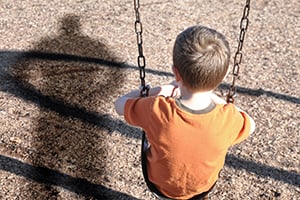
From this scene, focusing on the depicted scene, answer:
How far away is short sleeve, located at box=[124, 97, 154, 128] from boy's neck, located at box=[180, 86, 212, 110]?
15 centimetres

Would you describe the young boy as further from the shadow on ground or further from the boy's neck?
the shadow on ground

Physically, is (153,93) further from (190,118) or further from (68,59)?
(68,59)

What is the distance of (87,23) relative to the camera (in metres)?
5.42

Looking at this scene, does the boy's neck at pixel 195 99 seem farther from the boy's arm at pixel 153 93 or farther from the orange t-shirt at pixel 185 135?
the boy's arm at pixel 153 93

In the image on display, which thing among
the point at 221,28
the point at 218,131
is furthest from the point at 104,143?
the point at 221,28

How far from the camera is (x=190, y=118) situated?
2201mm

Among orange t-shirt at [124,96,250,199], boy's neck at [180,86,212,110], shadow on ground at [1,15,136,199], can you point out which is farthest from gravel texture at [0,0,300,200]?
boy's neck at [180,86,212,110]

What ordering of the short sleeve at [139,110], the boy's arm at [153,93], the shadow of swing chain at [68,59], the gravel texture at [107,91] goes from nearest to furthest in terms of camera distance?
1. the short sleeve at [139,110]
2. the boy's arm at [153,93]
3. the gravel texture at [107,91]
4. the shadow of swing chain at [68,59]

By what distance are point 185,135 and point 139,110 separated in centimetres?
24

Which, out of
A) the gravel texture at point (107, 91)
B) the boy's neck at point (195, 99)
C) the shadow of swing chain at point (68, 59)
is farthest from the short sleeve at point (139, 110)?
the shadow of swing chain at point (68, 59)

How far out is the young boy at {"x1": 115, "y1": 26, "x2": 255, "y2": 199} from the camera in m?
2.08

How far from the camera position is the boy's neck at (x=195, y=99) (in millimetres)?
2174

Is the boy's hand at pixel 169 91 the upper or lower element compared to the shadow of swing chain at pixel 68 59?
upper

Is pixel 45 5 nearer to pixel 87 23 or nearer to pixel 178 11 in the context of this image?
pixel 87 23
